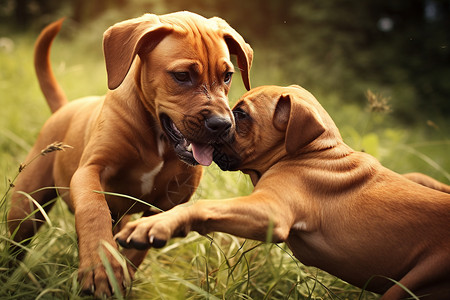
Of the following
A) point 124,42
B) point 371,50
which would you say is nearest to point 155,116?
point 124,42

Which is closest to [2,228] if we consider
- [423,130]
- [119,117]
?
[119,117]

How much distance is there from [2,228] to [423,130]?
10723mm

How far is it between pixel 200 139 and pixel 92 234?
0.99 meters

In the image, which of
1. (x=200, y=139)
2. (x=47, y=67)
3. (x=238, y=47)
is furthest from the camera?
(x=47, y=67)

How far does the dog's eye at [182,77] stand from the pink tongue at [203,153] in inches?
18.4

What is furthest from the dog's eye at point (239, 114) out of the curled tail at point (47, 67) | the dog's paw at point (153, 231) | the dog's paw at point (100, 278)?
the curled tail at point (47, 67)

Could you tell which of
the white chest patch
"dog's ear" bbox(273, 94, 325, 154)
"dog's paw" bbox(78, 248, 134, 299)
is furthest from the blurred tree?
"dog's paw" bbox(78, 248, 134, 299)

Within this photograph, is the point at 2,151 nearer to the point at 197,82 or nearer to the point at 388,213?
the point at 197,82

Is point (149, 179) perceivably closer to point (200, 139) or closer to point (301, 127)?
point (200, 139)

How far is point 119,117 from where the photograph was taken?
3.67 meters

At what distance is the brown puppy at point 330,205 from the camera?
303 cm

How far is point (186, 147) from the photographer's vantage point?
11.7ft

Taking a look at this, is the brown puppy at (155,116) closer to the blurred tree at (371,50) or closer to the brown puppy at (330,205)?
the brown puppy at (330,205)

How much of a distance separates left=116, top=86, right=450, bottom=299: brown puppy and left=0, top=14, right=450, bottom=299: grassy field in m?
0.25
